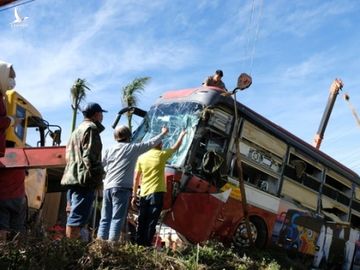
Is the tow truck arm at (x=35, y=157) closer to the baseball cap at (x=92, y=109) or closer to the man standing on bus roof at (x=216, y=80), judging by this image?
the baseball cap at (x=92, y=109)

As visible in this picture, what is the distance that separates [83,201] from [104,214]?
87 centimetres

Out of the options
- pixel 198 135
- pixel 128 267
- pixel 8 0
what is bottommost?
pixel 128 267

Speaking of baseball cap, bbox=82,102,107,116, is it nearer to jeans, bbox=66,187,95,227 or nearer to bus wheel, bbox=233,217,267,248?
jeans, bbox=66,187,95,227

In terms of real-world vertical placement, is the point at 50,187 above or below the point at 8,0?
below

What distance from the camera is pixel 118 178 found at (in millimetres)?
6453

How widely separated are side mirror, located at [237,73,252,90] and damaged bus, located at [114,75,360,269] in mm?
563

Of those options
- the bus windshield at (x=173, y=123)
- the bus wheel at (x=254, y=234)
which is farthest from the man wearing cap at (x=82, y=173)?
the bus wheel at (x=254, y=234)

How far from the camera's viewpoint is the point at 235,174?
31.2 ft

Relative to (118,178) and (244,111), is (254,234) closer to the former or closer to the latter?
(244,111)

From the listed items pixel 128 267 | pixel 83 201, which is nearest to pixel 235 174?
pixel 83 201

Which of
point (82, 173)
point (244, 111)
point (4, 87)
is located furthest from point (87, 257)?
point (244, 111)

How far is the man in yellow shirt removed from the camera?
6898 millimetres

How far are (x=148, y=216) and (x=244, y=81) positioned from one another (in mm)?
3066

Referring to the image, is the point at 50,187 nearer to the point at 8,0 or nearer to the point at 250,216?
the point at 8,0
